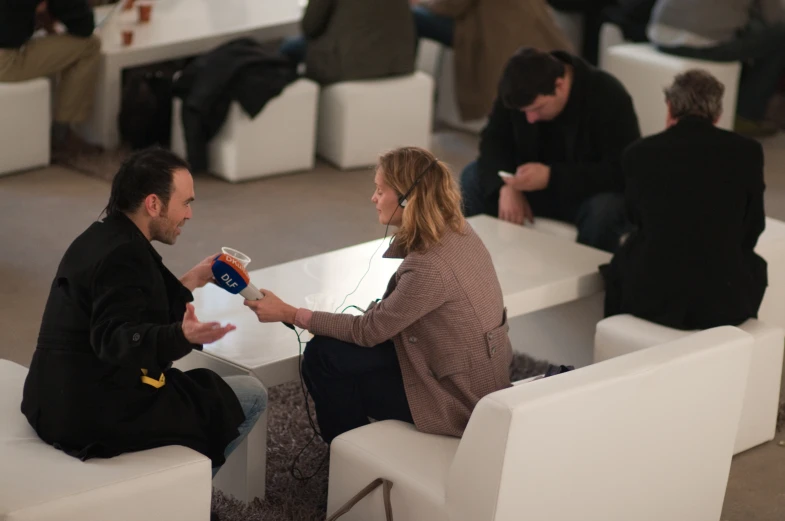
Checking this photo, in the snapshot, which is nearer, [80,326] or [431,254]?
[80,326]

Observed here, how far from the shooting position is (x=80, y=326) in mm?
2441

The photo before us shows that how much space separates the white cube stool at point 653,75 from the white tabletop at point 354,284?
2.74 m

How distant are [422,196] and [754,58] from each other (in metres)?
4.56

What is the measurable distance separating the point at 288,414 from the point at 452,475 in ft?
3.59

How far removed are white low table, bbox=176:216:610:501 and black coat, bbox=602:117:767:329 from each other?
1.00ft

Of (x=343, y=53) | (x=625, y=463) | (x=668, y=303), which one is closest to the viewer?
(x=625, y=463)

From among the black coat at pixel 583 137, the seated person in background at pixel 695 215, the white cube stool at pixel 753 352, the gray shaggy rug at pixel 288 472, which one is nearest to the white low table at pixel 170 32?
the black coat at pixel 583 137

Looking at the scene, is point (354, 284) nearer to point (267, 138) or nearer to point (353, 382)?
Answer: point (353, 382)

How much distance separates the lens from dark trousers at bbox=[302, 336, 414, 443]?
2926mm

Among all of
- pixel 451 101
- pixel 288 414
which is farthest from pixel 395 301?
pixel 451 101

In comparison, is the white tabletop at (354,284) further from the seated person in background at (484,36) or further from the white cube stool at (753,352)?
the seated person in background at (484,36)

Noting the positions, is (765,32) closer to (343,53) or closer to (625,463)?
(343,53)

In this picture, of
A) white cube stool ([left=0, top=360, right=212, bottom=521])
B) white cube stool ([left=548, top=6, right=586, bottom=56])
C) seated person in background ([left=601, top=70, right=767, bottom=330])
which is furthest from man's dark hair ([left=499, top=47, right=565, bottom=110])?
white cube stool ([left=548, top=6, right=586, bottom=56])

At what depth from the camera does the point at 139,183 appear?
256cm
